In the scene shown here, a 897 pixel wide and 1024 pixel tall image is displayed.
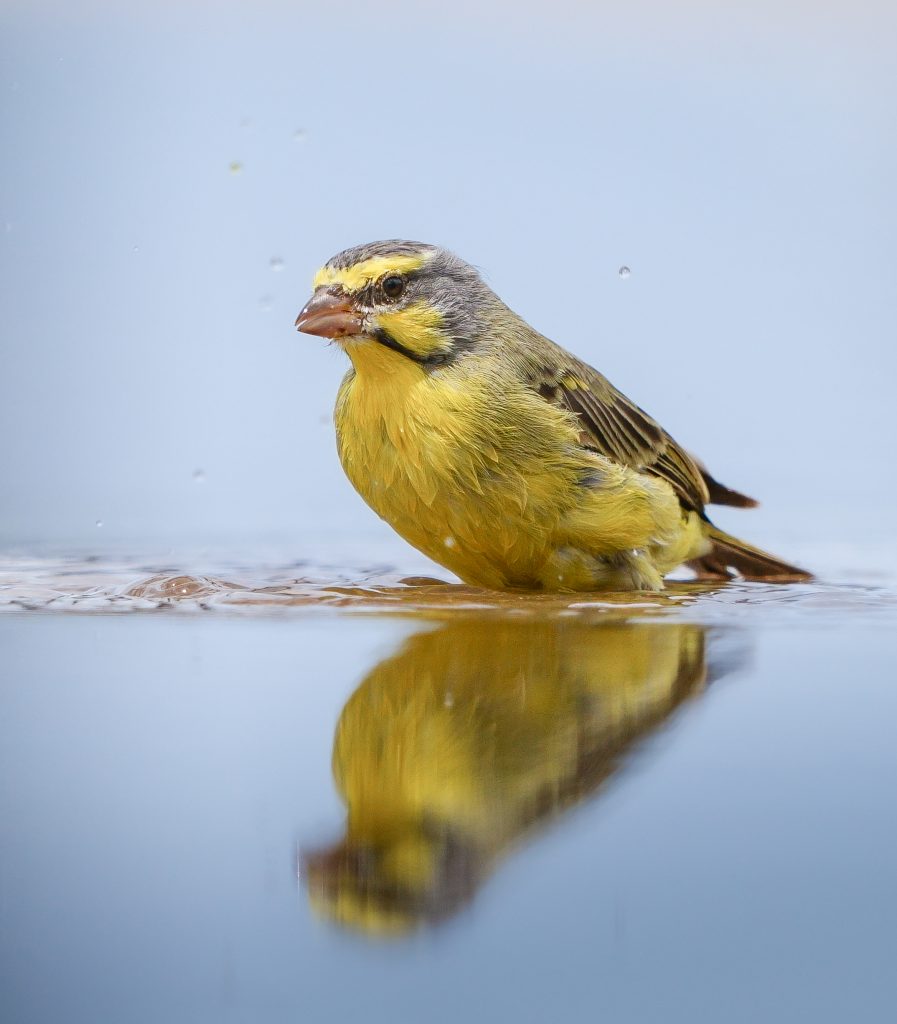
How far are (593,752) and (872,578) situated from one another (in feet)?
12.5

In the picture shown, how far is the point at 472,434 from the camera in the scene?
4.67 metres

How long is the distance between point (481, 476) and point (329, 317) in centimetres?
73

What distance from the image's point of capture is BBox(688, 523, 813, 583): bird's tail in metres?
5.98

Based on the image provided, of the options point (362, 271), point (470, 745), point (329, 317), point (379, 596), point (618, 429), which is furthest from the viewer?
point (618, 429)

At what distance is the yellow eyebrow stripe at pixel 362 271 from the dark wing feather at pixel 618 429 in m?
0.63

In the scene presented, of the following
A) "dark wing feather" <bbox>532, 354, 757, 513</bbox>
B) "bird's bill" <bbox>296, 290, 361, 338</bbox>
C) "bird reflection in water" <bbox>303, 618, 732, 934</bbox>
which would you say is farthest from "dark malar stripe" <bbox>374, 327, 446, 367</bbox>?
"bird reflection in water" <bbox>303, 618, 732, 934</bbox>

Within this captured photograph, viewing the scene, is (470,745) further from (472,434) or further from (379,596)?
(379,596)

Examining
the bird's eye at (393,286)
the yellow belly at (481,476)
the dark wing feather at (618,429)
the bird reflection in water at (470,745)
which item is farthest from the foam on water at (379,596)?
the bird's eye at (393,286)

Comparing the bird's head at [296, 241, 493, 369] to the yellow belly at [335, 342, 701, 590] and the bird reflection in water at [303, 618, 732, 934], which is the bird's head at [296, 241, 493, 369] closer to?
the yellow belly at [335, 342, 701, 590]

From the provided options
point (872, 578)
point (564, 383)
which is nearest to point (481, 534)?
point (564, 383)

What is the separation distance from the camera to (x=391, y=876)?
1946 mm

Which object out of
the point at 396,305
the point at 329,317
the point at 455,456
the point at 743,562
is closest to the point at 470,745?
the point at 455,456

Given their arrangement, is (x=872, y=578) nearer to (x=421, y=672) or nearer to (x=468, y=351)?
(x=468, y=351)

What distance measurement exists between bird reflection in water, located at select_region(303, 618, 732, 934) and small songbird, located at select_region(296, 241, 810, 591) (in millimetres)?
816
